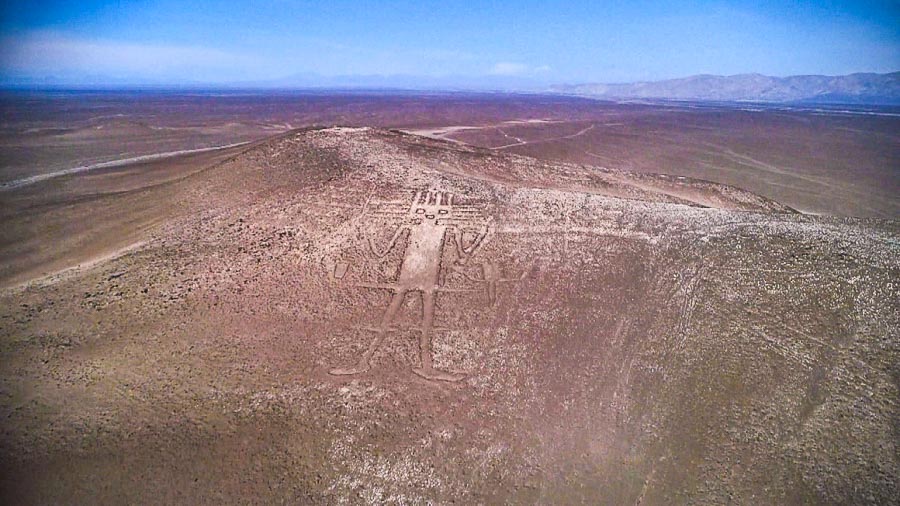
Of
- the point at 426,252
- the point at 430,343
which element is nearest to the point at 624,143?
the point at 426,252

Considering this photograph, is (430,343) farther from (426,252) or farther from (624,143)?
(624,143)

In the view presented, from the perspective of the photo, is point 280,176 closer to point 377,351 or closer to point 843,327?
point 377,351

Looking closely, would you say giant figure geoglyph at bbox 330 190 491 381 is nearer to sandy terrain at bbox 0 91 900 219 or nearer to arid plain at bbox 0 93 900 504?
arid plain at bbox 0 93 900 504

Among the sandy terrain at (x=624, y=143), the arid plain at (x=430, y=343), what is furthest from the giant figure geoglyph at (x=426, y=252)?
the sandy terrain at (x=624, y=143)

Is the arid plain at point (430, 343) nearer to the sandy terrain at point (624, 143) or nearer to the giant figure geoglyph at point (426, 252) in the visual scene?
the giant figure geoglyph at point (426, 252)

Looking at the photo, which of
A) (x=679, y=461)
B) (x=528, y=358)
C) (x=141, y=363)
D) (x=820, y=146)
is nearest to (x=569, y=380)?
(x=528, y=358)

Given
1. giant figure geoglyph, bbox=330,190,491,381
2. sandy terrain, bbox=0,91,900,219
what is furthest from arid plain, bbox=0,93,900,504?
sandy terrain, bbox=0,91,900,219
